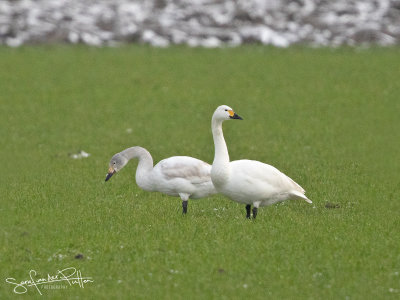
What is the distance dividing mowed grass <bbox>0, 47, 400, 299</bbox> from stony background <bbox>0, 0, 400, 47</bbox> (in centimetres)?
229

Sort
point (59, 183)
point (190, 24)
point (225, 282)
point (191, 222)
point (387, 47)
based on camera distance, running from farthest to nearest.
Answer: point (190, 24) → point (387, 47) → point (59, 183) → point (191, 222) → point (225, 282)

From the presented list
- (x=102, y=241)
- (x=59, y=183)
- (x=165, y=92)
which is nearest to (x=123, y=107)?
(x=165, y=92)

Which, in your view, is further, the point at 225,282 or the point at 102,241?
the point at 102,241

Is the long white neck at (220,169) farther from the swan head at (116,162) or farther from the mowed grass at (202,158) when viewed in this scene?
the swan head at (116,162)

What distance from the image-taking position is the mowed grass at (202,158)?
11719 mm

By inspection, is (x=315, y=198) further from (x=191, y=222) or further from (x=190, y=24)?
(x=190, y=24)

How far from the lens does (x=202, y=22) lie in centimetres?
4531

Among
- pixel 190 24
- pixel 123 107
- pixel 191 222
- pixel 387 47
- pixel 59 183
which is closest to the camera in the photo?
pixel 191 222

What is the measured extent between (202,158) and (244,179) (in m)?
7.57

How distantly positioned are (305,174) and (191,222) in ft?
18.1

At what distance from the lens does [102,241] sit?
13.2 metres

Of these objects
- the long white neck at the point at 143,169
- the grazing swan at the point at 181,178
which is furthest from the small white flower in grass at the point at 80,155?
the grazing swan at the point at 181,178

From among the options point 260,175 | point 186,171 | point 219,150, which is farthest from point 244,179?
point 186,171

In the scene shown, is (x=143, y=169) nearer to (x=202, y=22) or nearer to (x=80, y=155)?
(x=80, y=155)
